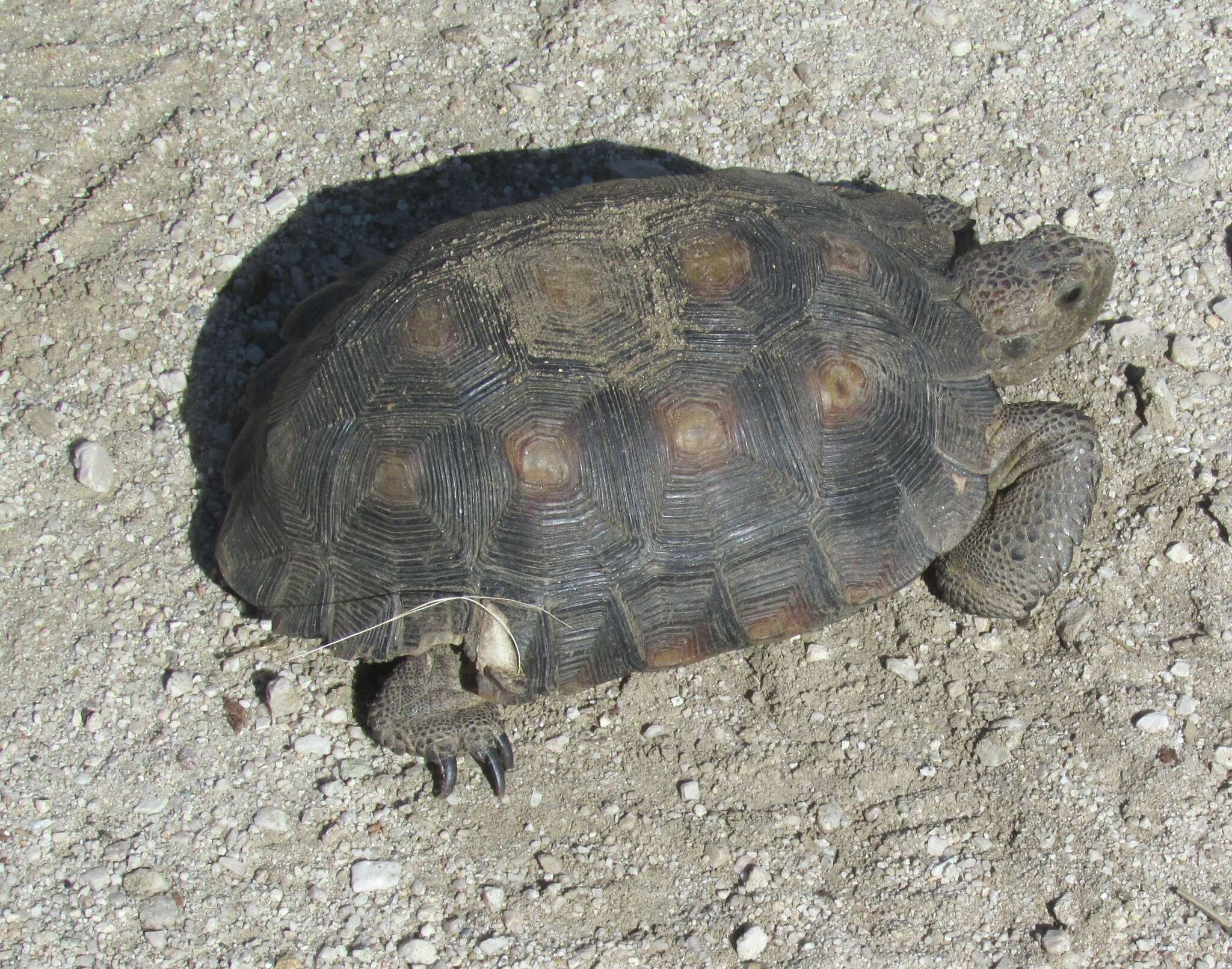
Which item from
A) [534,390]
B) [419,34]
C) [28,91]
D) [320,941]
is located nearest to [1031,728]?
[534,390]

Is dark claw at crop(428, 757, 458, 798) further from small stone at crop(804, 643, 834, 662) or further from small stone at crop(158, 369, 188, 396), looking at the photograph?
small stone at crop(158, 369, 188, 396)

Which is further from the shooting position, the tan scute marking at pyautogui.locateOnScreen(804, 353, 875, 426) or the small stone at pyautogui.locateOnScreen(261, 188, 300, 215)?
the small stone at pyautogui.locateOnScreen(261, 188, 300, 215)

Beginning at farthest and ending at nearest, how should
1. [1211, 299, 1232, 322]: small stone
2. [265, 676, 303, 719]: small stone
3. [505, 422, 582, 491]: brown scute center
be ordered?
[1211, 299, 1232, 322]: small stone
[265, 676, 303, 719]: small stone
[505, 422, 582, 491]: brown scute center

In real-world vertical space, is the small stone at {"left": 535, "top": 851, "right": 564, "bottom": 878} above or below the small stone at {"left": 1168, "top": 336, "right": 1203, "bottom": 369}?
below

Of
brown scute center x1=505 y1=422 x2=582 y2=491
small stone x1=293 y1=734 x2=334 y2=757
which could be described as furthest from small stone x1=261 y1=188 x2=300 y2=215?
small stone x1=293 y1=734 x2=334 y2=757

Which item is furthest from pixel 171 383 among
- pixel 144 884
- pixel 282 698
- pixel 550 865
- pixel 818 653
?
pixel 818 653

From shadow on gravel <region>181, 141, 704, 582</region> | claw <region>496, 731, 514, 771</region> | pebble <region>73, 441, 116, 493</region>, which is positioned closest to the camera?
claw <region>496, 731, 514, 771</region>

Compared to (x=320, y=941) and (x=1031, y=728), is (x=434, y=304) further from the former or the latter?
(x=1031, y=728)

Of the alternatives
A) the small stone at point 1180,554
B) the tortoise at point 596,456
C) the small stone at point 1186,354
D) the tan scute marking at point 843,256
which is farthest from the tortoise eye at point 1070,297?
the small stone at point 1180,554
